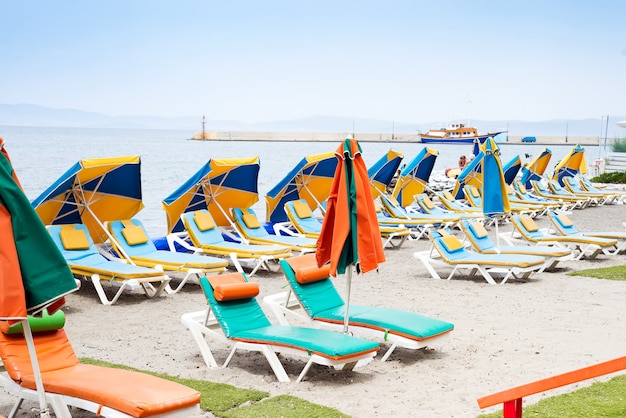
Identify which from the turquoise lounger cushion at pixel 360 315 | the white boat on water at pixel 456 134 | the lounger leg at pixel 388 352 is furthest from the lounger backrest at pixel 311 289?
the white boat on water at pixel 456 134

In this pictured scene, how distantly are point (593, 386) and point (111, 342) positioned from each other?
4486 millimetres

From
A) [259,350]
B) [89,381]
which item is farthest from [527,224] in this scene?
[89,381]

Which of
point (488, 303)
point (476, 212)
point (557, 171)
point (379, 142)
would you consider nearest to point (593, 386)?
point (488, 303)

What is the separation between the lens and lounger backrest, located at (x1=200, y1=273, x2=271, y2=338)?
637 centimetres

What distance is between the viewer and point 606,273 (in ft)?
35.3

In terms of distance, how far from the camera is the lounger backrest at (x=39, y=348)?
16.3 feet

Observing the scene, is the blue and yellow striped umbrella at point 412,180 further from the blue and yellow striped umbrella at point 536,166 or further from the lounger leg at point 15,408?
the lounger leg at point 15,408

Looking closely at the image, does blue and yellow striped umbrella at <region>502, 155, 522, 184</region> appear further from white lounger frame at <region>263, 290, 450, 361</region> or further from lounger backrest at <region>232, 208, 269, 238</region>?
white lounger frame at <region>263, 290, 450, 361</region>

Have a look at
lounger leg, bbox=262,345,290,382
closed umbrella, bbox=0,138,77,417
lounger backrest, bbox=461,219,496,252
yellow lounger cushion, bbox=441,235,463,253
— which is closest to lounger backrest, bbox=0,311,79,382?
closed umbrella, bbox=0,138,77,417

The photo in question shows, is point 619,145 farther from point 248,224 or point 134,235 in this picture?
point 134,235

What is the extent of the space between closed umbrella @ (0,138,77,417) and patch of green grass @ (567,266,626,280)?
8483mm

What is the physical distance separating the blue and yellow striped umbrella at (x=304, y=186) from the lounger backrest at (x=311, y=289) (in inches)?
249

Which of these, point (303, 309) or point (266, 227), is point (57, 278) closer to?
point (303, 309)

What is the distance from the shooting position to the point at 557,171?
24188 millimetres
